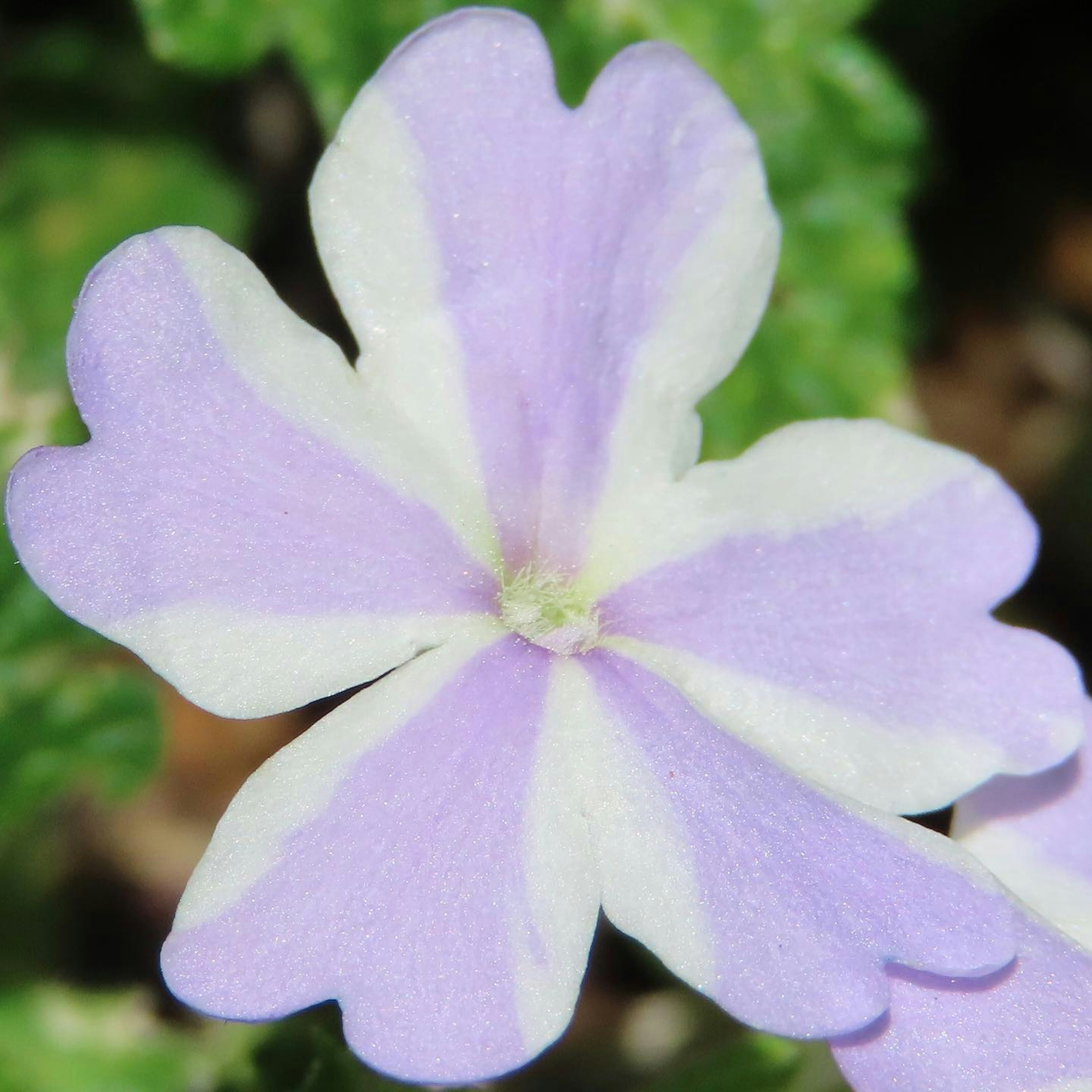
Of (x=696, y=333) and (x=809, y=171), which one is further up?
(x=696, y=333)

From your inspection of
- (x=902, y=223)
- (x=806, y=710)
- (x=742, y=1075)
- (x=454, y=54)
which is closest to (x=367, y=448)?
(x=454, y=54)

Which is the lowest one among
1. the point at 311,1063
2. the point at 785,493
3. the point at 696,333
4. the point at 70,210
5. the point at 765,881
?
the point at 311,1063

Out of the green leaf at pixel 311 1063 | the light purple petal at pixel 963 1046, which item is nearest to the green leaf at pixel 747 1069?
the green leaf at pixel 311 1063

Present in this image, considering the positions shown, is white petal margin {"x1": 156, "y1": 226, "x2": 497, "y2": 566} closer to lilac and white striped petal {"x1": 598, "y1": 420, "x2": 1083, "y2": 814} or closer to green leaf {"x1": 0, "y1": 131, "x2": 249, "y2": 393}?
lilac and white striped petal {"x1": 598, "y1": 420, "x2": 1083, "y2": 814}

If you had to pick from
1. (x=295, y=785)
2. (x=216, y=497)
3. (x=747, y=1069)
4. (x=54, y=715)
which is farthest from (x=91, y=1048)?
(x=216, y=497)

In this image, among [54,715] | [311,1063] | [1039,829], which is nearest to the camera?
[1039,829]

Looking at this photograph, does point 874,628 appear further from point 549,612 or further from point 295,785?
point 295,785
